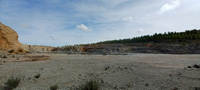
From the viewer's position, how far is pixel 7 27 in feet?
88.3

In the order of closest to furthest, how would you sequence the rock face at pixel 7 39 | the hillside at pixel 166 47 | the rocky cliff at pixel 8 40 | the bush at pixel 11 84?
the bush at pixel 11 84, the rocky cliff at pixel 8 40, the rock face at pixel 7 39, the hillside at pixel 166 47

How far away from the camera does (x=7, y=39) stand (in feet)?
83.4

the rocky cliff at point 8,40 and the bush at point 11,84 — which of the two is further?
the rocky cliff at point 8,40

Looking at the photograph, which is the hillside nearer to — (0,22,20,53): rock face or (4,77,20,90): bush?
(0,22,20,53): rock face

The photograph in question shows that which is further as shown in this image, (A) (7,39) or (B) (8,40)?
(B) (8,40)

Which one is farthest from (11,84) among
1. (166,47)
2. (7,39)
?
(166,47)

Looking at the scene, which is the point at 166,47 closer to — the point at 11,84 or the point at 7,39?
the point at 7,39

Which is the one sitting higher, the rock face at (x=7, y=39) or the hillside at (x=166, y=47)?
the rock face at (x=7, y=39)

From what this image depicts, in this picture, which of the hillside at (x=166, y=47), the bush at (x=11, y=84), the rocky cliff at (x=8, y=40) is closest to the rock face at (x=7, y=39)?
the rocky cliff at (x=8, y=40)

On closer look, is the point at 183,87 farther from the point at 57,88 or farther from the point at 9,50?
the point at 9,50

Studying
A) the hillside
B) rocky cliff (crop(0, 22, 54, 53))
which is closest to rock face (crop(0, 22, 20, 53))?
rocky cliff (crop(0, 22, 54, 53))

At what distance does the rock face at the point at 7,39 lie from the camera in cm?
2442

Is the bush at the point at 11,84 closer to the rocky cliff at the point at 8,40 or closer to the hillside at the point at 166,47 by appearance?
the rocky cliff at the point at 8,40

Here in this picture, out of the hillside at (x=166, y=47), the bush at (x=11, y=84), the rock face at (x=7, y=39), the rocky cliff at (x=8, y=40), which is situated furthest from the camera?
the hillside at (x=166, y=47)
